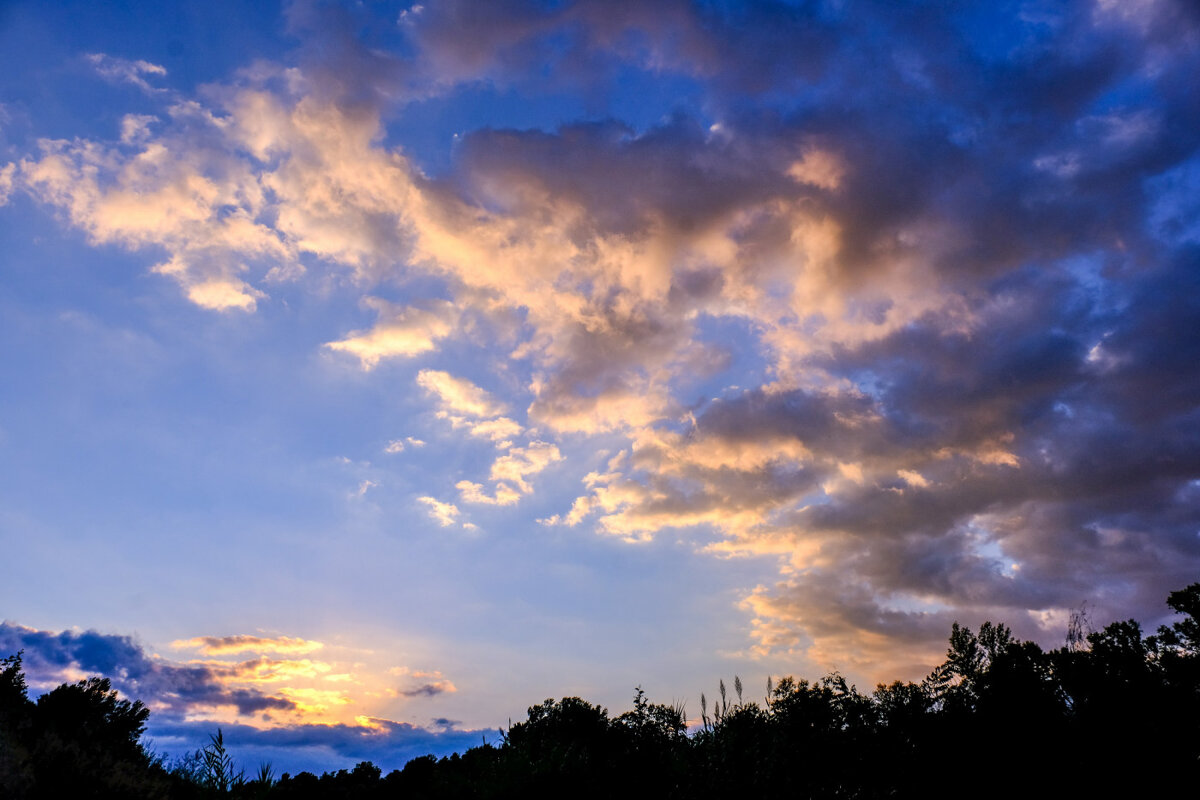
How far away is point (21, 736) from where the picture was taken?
23188mm

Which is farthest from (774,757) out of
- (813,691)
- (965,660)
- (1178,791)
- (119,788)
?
(965,660)

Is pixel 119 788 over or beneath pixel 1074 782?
over

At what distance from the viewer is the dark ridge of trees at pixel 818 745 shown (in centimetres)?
1608

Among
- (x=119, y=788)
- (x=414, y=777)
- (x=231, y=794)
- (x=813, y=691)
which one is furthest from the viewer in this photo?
(x=813, y=691)

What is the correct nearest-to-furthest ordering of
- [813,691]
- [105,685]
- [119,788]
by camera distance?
[119,788] < [105,685] < [813,691]

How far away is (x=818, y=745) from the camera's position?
29.0 metres

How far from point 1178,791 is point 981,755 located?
927cm

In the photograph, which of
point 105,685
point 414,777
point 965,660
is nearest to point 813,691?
point 965,660

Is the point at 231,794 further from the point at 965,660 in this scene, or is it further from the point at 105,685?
the point at 965,660

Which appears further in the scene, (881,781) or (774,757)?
(881,781)

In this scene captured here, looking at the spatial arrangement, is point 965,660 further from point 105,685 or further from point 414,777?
point 105,685

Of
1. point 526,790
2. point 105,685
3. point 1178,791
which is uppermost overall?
point 105,685

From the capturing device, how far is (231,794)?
1086 centimetres

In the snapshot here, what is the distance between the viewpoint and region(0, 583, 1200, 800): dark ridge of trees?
16.1m
